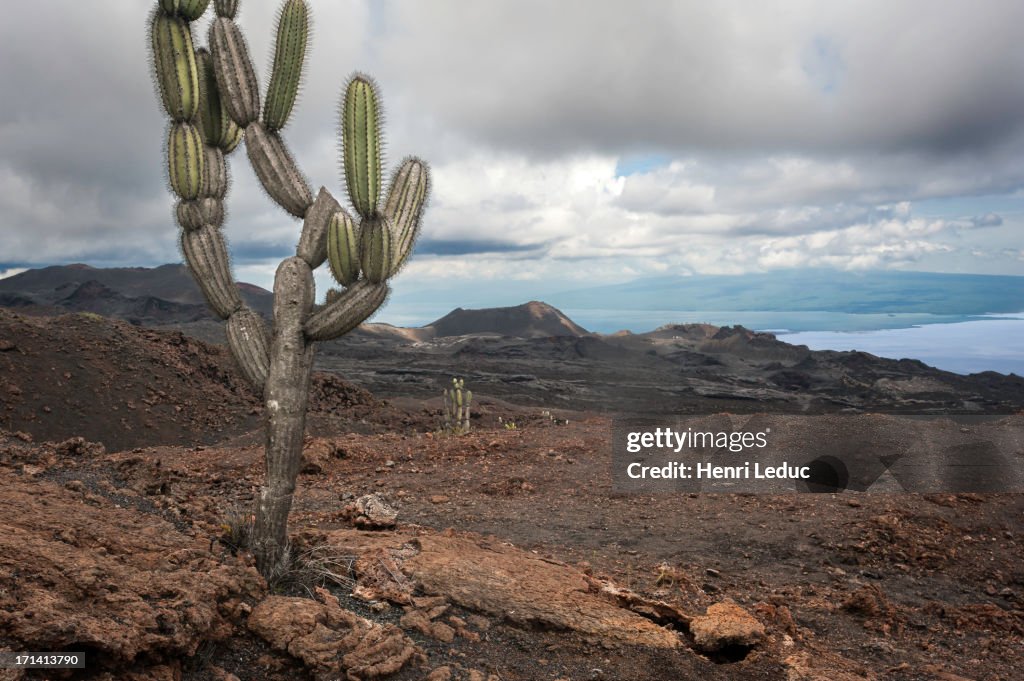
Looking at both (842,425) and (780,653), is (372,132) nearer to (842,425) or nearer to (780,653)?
(780,653)

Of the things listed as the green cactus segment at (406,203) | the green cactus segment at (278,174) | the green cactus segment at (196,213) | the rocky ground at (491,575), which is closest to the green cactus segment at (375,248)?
the green cactus segment at (406,203)

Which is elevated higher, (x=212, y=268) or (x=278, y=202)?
(x=278, y=202)

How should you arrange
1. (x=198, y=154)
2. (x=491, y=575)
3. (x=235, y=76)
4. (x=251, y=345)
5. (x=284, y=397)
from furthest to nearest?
(x=198, y=154), (x=235, y=76), (x=251, y=345), (x=491, y=575), (x=284, y=397)

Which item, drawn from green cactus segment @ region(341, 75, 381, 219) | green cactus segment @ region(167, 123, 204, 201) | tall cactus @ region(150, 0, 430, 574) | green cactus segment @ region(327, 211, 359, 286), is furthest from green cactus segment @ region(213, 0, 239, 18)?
green cactus segment @ region(327, 211, 359, 286)

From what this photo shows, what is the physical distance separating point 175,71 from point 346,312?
2.36m

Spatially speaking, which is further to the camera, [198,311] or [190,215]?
[198,311]

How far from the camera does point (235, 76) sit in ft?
17.8

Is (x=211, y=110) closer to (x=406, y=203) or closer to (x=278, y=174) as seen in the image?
(x=278, y=174)

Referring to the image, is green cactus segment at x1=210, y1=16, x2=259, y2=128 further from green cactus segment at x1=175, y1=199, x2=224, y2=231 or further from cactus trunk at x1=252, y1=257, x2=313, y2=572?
cactus trunk at x1=252, y1=257, x2=313, y2=572

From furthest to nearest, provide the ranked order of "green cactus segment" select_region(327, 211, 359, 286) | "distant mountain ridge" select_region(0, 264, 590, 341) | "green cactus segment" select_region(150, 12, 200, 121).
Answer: "distant mountain ridge" select_region(0, 264, 590, 341) → "green cactus segment" select_region(150, 12, 200, 121) → "green cactus segment" select_region(327, 211, 359, 286)

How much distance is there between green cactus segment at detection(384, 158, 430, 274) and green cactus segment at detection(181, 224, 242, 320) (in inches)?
49.3

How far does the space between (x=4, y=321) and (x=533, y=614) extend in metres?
18.4

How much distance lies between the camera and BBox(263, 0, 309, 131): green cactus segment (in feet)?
17.8

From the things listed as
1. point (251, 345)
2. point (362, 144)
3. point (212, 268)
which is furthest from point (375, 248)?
point (212, 268)
